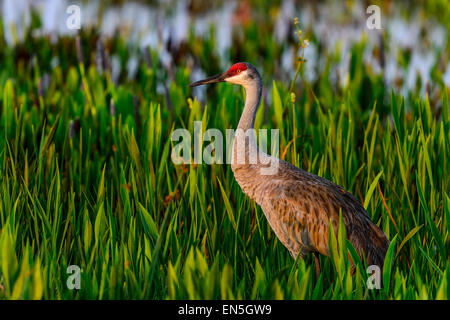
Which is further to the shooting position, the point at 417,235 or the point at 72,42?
the point at 72,42

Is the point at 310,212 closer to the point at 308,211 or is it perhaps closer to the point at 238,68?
the point at 308,211

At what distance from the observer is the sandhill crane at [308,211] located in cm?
321

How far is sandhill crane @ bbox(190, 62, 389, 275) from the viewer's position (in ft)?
10.5

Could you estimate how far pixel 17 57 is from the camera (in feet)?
24.0

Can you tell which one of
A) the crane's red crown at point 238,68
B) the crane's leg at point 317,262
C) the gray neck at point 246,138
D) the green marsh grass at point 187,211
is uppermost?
the crane's red crown at point 238,68

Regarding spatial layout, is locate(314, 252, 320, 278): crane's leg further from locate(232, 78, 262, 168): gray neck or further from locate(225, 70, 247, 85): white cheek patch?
locate(225, 70, 247, 85): white cheek patch

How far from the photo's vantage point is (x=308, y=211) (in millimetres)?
3293

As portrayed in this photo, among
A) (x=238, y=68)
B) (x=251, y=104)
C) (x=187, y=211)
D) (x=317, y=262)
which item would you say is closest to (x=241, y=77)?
(x=238, y=68)

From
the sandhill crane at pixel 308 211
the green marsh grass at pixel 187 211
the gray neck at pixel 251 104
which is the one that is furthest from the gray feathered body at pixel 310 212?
the gray neck at pixel 251 104

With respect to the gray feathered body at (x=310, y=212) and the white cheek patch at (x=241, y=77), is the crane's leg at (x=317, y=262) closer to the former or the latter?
the gray feathered body at (x=310, y=212)

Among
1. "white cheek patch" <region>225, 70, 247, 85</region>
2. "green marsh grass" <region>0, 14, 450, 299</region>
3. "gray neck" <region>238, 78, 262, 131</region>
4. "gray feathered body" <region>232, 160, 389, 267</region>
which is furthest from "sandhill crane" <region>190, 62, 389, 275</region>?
"white cheek patch" <region>225, 70, 247, 85</region>

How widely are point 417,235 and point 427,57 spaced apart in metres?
5.81
